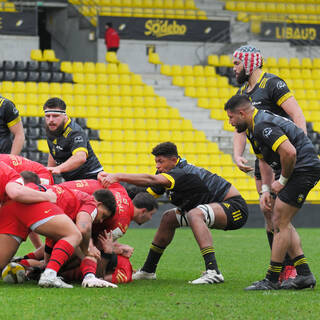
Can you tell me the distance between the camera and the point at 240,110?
6164 mm

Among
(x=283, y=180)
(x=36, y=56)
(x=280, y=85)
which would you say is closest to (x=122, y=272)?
(x=283, y=180)

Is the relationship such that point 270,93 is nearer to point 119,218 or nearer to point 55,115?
point 119,218

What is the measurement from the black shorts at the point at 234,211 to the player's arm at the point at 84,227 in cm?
144

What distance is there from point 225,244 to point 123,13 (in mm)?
11501

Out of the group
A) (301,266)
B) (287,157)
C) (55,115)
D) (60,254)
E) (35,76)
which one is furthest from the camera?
(35,76)

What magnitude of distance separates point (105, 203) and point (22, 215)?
723 millimetres

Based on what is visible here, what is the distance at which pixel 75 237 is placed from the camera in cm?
615

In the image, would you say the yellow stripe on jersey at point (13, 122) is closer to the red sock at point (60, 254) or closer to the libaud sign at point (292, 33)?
the red sock at point (60, 254)

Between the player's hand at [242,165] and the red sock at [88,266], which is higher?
the player's hand at [242,165]

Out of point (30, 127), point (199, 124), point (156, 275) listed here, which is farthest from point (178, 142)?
point (156, 275)

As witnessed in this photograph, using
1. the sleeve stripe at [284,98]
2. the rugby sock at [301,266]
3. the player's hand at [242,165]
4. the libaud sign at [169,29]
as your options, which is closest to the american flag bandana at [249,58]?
the sleeve stripe at [284,98]

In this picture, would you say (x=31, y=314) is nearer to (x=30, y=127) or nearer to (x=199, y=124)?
(x=30, y=127)

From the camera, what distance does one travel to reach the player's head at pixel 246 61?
7.14 m

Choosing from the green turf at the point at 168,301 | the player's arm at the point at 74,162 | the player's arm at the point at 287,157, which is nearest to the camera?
the green turf at the point at 168,301
